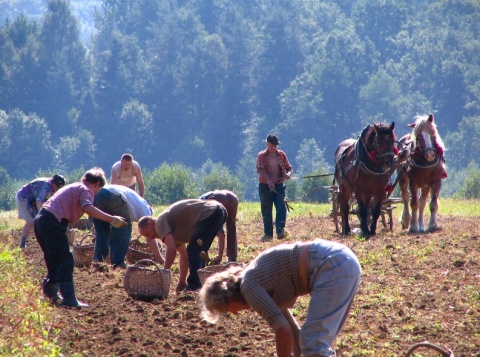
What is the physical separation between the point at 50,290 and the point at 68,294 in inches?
12.1

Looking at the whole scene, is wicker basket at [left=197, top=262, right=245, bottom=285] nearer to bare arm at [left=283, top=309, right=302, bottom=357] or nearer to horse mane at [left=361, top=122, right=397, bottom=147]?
bare arm at [left=283, top=309, right=302, bottom=357]

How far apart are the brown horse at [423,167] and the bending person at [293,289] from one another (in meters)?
9.31

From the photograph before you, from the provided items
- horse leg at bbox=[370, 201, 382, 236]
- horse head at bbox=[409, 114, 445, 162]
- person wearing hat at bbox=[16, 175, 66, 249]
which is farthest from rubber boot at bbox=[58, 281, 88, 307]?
horse head at bbox=[409, 114, 445, 162]

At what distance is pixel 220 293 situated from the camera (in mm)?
6238

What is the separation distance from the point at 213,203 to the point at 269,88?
6578 cm

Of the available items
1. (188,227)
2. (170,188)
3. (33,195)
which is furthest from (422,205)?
(170,188)

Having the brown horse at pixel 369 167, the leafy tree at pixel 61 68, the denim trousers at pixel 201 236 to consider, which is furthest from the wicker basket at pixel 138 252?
the leafy tree at pixel 61 68

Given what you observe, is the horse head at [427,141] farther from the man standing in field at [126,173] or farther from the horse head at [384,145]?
the man standing in field at [126,173]

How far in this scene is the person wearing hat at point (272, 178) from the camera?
666 inches

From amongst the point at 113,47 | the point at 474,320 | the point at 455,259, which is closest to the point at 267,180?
the point at 455,259

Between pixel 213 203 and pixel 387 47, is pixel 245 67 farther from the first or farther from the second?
pixel 213 203

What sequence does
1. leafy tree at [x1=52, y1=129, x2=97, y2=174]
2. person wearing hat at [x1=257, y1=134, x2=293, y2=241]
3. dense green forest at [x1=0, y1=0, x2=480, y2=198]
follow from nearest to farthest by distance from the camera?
person wearing hat at [x1=257, y1=134, x2=293, y2=241]
dense green forest at [x1=0, y1=0, x2=480, y2=198]
leafy tree at [x1=52, y1=129, x2=97, y2=174]

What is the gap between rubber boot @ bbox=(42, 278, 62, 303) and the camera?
1048 centimetres

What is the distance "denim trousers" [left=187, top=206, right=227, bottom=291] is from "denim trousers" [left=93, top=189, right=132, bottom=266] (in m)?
2.30
